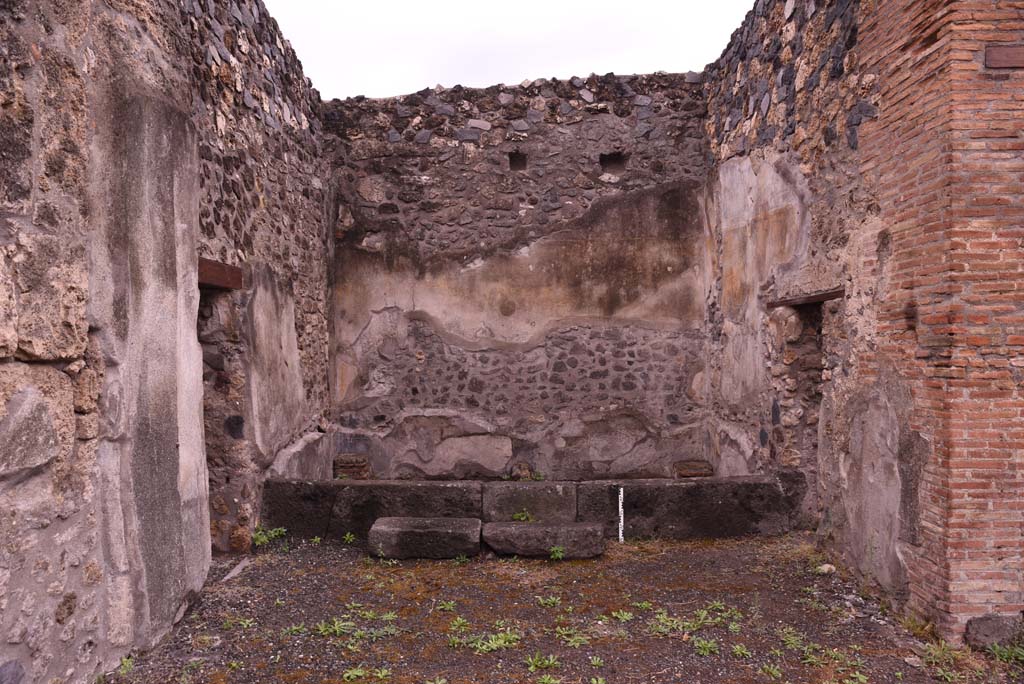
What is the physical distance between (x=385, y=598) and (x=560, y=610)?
1.12m

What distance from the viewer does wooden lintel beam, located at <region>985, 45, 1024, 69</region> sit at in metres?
3.32

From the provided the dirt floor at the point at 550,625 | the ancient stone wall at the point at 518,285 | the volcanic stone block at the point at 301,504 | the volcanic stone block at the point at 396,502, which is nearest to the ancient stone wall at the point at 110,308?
the volcanic stone block at the point at 301,504

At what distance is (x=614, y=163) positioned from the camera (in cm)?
724

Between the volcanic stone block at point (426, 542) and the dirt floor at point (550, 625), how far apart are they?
8 cm

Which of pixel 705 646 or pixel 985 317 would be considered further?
pixel 705 646

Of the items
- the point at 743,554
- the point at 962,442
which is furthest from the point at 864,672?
the point at 743,554

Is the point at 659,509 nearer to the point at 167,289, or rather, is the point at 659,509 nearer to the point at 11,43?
the point at 167,289

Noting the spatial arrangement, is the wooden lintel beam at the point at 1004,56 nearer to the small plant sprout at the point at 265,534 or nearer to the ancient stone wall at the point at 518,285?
the ancient stone wall at the point at 518,285

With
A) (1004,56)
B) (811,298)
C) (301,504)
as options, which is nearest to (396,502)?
(301,504)

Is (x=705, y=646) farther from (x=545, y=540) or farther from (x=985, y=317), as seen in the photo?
(x=985, y=317)

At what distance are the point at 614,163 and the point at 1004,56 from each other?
165 inches

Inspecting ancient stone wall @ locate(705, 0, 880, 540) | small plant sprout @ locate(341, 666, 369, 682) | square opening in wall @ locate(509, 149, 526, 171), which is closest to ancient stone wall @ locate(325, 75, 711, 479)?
square opening in wall @ locate(509, 149, 526, 171)

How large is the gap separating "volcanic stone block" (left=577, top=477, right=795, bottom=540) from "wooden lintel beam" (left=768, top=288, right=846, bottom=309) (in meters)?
1.41

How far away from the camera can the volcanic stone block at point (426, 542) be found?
15.7ft
